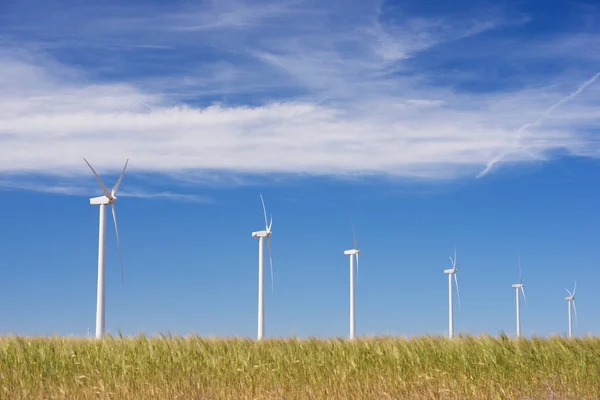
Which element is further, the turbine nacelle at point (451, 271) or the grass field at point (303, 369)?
the turbine nacelle at point (451, 271)

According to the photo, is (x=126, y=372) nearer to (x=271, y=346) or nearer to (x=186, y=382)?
(x=186, y=382)

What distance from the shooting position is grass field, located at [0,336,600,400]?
19.7 metres

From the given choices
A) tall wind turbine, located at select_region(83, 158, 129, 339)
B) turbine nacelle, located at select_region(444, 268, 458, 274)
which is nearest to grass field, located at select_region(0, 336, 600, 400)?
tall wind turbine, located at select_region(83, 158, 129, 339)

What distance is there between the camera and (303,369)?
74.0 feet

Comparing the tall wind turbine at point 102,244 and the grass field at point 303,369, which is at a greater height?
the tall wind turbine at point 102,244

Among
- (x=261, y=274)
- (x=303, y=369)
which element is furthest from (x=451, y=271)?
(x=303, y=369)

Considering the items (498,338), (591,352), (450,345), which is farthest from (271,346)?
(591,352)

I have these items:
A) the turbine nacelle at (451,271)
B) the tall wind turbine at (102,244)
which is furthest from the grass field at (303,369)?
the turbine nacelle at (451,271)

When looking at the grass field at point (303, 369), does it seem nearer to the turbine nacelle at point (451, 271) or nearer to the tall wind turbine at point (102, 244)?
the tall wind turbine at point (102, 244)

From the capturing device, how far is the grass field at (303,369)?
1970cm

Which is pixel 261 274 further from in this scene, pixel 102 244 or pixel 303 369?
pixel 303 369

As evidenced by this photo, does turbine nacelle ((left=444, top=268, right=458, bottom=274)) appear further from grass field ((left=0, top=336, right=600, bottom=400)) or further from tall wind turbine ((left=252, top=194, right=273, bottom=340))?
grass field ((left=0, top=336, right=600, bottom=400))

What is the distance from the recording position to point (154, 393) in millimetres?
19547

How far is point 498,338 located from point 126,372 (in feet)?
38.3
